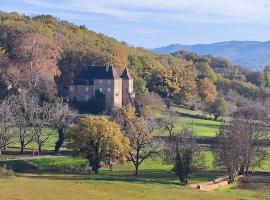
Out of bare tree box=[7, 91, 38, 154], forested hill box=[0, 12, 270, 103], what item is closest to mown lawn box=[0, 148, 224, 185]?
bare tree box=[7, 91, 38, 154]

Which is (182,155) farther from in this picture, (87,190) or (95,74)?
(95,74)

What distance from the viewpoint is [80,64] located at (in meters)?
119

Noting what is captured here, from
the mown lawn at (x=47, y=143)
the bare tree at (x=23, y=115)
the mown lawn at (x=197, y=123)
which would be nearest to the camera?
the bare tree at (x=23, y=115)

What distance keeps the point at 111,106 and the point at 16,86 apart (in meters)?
16.3

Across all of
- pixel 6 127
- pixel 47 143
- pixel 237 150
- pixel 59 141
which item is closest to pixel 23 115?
pixel 47 143

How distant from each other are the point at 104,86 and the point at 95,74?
2.77 meters

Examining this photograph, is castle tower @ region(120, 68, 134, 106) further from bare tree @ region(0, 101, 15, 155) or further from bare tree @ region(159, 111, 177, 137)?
bare tree @ region(0, 101, 15, 155)

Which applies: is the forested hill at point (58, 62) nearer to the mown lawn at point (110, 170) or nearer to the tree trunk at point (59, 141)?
the tree trunk at point (59, 141)

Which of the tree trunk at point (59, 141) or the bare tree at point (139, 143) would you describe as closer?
the bare tree at point (139, 143)

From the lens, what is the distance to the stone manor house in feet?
343

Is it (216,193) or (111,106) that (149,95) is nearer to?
(111,106)

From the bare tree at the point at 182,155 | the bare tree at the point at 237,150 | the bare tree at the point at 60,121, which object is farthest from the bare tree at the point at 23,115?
the bare tree at the point at 237,150

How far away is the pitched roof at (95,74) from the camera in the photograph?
105188mm

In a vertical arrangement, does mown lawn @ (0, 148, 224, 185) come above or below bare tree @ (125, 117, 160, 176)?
below
